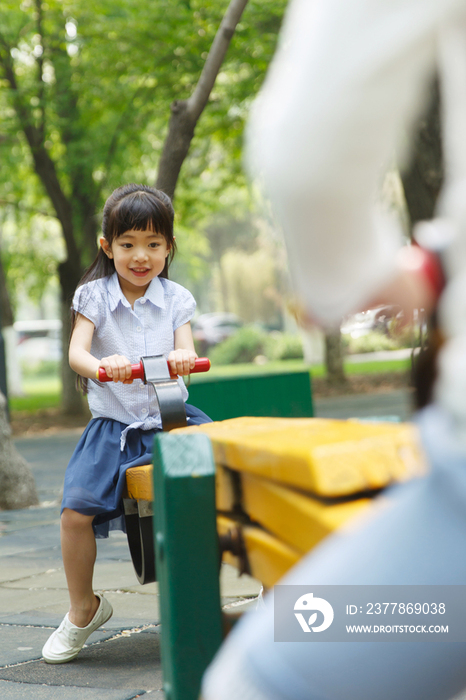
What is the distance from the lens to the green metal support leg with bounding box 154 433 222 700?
1366 mm

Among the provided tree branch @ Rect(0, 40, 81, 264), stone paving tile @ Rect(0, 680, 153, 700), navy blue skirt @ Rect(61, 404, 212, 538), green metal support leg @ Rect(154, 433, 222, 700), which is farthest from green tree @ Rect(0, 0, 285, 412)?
green metal support leg @ Rect(154, 433, 222, 700)

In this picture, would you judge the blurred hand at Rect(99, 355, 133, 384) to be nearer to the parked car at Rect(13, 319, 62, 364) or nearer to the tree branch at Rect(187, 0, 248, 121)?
the tree branch at Rect(187, 0, 248, 121)

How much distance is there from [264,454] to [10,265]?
51.4 ft

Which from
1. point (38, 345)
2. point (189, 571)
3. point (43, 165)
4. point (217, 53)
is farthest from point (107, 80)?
point (38, 345)

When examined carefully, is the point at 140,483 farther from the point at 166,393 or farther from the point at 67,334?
the point at 67,334

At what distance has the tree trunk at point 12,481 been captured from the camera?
17.5 feet

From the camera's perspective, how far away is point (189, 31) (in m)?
9.29

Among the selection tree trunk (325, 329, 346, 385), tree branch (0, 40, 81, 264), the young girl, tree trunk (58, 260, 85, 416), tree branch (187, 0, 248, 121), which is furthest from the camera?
tree trunk (325, 329, 346, 385)

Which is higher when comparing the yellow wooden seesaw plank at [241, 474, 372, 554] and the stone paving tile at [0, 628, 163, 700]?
the yellow wooden seesaw plank at [241, 474, 372, 554]

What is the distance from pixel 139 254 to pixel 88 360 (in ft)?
1.28

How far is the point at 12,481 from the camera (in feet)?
17.7

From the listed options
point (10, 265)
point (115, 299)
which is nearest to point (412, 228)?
point (115, 299)

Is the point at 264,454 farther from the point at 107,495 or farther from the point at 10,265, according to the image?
the point at 10,265

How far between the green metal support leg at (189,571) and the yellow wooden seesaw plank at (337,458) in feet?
0.35
